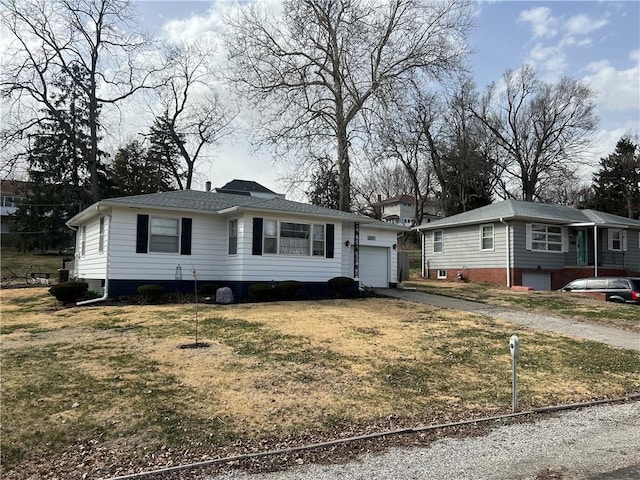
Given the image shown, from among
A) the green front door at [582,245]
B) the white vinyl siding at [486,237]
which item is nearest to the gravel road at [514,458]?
the white vinyl siding at [486,237]

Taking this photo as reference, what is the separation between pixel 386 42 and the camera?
26859mm

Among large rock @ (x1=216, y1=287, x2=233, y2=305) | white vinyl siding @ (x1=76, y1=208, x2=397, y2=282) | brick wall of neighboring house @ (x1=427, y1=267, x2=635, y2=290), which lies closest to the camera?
large rock @ (x1=216, y1=287, x2=233, y2=305)

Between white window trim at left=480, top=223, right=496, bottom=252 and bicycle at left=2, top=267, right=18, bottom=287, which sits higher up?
white window trim at left=480, top=223, right=496, bottom=252

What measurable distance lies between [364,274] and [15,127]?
77.5 feet

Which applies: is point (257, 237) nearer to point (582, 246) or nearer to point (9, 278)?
point (9, 278)

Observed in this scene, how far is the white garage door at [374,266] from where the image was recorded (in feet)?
67.6

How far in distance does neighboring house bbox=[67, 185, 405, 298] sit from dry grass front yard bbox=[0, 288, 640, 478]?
4.19 metres

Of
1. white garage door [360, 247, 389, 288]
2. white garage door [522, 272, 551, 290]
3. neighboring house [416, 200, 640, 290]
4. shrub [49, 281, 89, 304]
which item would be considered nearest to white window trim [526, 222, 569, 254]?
neighboring house [416, 200, 640, 290]

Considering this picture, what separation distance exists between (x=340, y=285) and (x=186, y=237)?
5737 mm

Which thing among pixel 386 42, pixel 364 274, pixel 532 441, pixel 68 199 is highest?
pixel 386 42

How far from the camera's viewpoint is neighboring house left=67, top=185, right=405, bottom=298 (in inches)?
627

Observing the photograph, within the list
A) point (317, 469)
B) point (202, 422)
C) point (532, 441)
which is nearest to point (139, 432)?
point (202, 422)

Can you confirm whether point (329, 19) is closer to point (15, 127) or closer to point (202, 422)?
point (15, 127)

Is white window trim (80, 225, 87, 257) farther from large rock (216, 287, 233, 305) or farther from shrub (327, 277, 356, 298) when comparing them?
shrub (327, 277, 356, 298)
